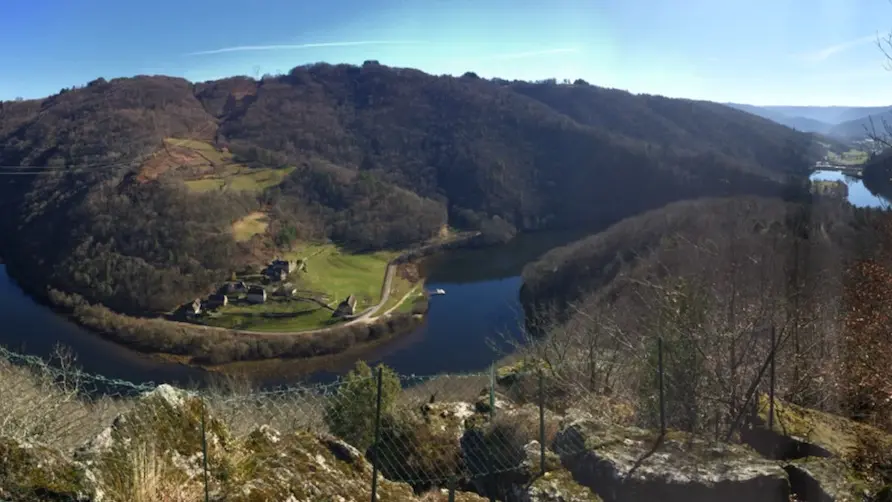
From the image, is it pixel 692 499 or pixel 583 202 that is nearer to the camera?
pixel 692 499

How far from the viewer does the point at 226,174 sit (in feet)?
214

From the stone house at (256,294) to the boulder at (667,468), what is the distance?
124 ft

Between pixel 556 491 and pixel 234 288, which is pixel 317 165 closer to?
pixel 234 288

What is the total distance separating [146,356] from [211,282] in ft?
38.2

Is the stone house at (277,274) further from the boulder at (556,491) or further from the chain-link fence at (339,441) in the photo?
the boulder at (556,491)

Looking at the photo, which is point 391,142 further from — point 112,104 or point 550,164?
point 112,104

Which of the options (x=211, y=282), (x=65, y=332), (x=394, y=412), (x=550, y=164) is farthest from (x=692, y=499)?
(x=550, y=164)

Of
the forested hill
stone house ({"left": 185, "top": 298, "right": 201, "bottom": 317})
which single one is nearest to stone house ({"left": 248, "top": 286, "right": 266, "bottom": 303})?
stone house ({"left": 185, "top": 298, "right": 201, "bottom": 317})

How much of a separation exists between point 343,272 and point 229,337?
14.6 m

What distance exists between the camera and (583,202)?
7525cm

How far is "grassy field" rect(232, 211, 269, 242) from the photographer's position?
167 feet

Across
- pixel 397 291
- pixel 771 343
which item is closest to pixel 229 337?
pixel 397 291

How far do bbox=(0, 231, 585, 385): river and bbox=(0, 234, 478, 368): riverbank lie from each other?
75 cm

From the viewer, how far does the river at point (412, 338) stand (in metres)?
29.7
